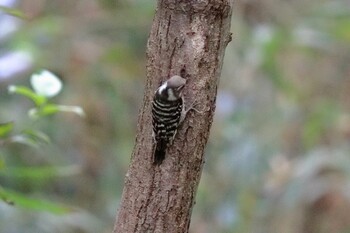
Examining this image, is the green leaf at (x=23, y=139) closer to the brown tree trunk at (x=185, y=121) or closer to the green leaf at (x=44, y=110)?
the green leaf at (x=44, y=110)

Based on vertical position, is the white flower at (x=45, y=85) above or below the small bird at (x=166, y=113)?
above

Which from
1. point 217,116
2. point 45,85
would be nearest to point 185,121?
point 45,85

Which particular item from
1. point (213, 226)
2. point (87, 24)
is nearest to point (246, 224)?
point (213, 226)

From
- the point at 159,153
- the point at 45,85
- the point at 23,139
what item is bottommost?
the point at 159,153

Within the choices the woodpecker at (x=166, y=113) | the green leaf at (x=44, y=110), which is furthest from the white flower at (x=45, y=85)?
the woodpecker at (x=166, y=113)

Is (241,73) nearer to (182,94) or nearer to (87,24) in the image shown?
(87,24)

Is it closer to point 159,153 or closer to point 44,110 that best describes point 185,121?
point 159,153

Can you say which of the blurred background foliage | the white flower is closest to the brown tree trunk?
the white flower
